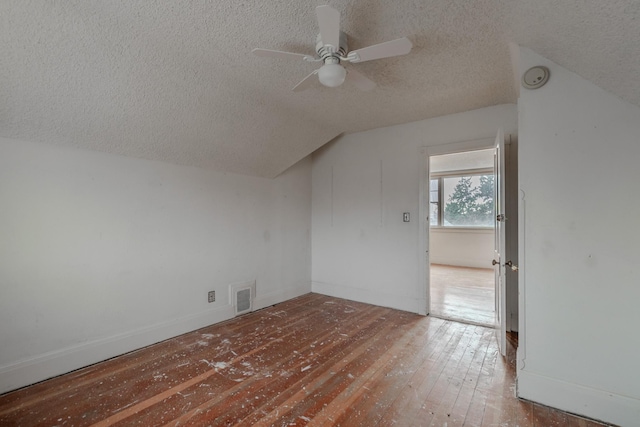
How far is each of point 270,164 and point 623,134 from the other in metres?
3.22

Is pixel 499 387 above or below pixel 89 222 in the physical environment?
below

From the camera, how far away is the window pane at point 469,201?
6.92 metres

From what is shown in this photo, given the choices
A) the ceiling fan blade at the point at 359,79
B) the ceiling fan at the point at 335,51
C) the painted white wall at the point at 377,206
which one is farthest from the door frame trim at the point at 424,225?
the ceiling fan at the point at 335,51

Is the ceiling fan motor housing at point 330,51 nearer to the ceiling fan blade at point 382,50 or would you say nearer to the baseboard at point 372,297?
the ceiling fan blade at point 382,50

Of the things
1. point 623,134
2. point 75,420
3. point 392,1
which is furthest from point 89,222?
point 623,134

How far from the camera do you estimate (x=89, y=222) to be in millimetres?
2434

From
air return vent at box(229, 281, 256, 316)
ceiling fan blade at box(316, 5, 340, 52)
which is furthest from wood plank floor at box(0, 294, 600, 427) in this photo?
ceiling fan blade at box(316, 5, 340, 52)

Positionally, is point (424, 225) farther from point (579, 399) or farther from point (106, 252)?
point (106, 252)

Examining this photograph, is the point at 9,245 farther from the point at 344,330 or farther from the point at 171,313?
the point at 344,330

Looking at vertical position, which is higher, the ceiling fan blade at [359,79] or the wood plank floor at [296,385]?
the ceiling fan blade at [359,79]

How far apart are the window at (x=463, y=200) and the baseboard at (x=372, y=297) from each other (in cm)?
429

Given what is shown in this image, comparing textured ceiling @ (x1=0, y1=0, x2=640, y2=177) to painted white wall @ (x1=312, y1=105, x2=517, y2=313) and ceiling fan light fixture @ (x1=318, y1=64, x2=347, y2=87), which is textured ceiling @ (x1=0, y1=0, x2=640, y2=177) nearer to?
ceiling fan light fixture @ (x1=318, y1=64, x2=347, y2=87)

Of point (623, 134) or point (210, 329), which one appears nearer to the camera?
point (623, 134)

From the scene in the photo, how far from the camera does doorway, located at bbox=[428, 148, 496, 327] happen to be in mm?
5991
